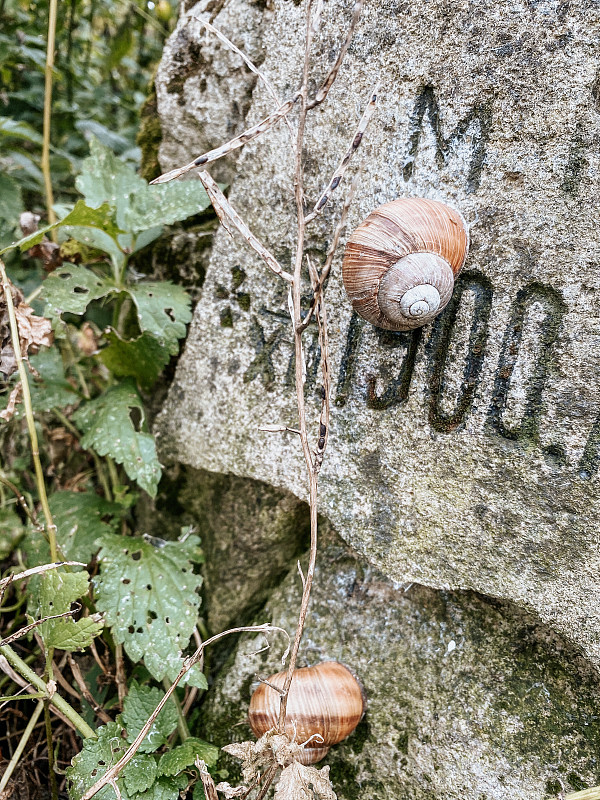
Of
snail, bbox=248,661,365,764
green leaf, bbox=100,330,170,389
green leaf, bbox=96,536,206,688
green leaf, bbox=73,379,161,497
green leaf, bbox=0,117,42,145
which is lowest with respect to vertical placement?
snail, bbox=248,661,365,764

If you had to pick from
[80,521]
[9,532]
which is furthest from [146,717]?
[9,532]

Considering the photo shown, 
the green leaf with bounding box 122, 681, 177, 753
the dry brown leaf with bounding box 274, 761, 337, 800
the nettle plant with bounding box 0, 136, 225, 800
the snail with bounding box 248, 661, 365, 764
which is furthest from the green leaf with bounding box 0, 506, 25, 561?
Answer: the dry brown leaf with bounding box 274, 761, 337, 800

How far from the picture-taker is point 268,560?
184cm

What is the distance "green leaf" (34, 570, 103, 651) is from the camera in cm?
135

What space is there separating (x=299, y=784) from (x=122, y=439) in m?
0.99

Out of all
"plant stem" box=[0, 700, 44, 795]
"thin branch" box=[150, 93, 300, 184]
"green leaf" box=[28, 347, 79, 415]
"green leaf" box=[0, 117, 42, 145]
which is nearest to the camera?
"thin branch" box=[150, 93, 300, 184]

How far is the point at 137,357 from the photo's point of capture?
181cm

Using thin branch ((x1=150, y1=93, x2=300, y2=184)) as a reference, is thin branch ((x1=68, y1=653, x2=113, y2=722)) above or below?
below

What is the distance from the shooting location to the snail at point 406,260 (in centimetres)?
135

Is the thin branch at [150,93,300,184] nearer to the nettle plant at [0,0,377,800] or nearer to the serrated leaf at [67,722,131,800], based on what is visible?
the nettle plant at [0,0,377,800]

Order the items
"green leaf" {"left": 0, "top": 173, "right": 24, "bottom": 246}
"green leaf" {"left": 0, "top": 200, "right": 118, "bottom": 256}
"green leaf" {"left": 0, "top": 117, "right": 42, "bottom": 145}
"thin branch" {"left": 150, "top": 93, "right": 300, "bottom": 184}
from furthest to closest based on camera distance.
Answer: "green leaf" {"left": 0, "top": 173, "right": 24, "bottom": 246} < "green leaf" {"left": 0, "top": 117, "right": 42, "bottom": 145} < "green leaf" {"left": 0, "top": 200, "right": 118, "bottom": 256} < "thin branch" {"left": 150, "top": 93, "right": 300, "bottom": 184}

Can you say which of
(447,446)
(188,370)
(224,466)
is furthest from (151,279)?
(447,446)

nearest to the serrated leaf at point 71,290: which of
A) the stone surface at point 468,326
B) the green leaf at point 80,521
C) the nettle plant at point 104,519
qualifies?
the nettle plant at point 104,519

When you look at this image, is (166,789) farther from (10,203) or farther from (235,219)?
(10,203)
